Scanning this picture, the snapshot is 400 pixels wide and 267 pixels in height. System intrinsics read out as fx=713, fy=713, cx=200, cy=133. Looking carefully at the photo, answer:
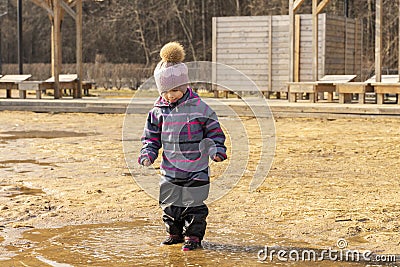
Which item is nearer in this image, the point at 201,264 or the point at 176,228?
the point at 201,264

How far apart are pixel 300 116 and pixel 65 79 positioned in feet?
29.1

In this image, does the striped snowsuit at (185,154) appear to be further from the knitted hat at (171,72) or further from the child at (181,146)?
the knitted hat at (171,72)

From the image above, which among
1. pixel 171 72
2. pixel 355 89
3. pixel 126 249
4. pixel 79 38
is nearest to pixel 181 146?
pixel 171 72

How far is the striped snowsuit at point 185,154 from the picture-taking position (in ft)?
15.5

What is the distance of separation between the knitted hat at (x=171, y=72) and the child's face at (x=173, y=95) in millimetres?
21

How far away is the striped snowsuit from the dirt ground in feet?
1.97

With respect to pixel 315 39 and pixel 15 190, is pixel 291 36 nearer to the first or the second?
pixel 315 39

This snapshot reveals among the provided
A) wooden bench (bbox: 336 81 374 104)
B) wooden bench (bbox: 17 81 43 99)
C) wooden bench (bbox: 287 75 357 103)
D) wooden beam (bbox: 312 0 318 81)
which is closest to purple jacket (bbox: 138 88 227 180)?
wooden bench (bbox: 336 81 374 104)

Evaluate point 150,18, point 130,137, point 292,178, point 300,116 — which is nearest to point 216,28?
point 300,116

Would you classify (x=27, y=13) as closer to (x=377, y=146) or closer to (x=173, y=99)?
(x=377, y=146)

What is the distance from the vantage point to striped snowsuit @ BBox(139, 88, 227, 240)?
15.5ft

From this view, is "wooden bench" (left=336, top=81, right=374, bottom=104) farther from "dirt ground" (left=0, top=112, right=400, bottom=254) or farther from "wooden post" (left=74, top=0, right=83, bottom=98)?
"wooden post" (left=74, top=0, right=83, bottom=98)

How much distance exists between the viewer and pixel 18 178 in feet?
24.3

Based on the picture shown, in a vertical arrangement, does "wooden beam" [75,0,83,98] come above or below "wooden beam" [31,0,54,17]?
below
